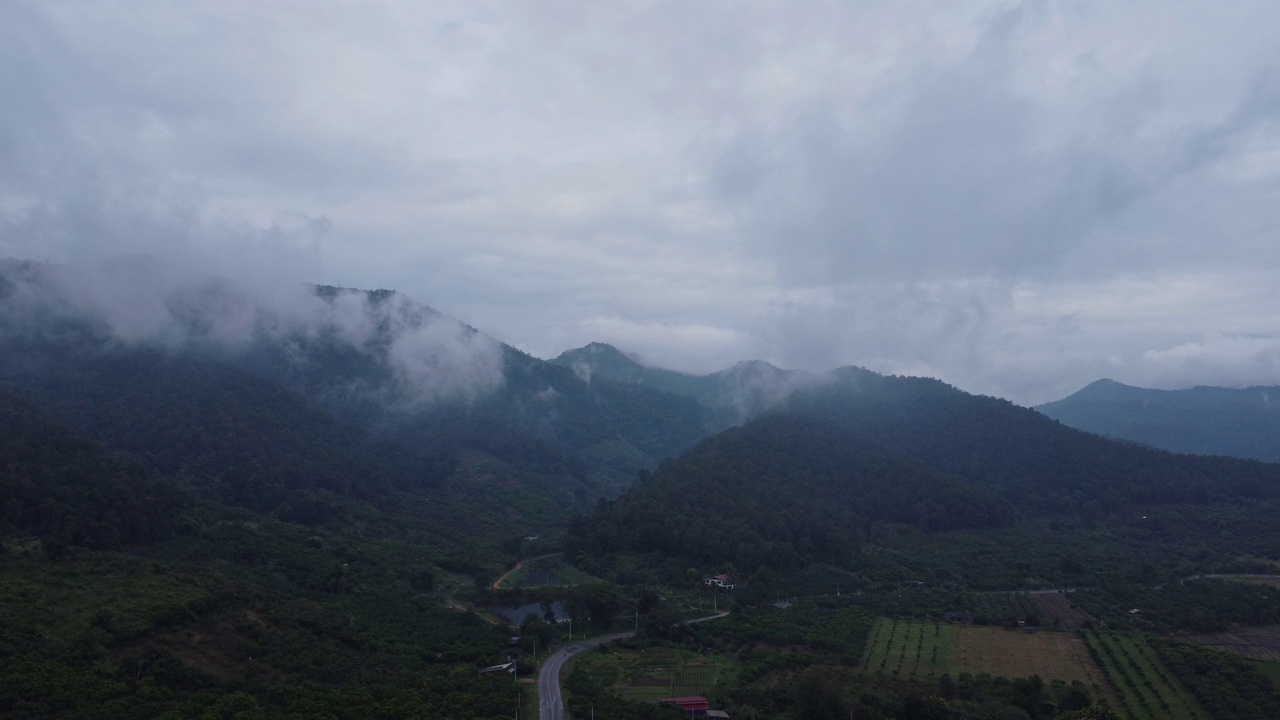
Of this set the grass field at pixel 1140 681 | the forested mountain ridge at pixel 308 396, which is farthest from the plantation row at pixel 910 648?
the forested mountain ridge at pixel 308 396

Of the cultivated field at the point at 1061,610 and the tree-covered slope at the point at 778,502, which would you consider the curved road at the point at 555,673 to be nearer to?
the tree-covered slope at the point at 778,502

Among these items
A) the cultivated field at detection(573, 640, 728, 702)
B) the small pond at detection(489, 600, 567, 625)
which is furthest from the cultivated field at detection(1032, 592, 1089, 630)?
the small pond at detection(489, 600, 567, 625)

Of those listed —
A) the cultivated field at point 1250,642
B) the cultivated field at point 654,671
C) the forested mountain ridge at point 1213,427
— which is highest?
the forested mountain ridge at point 1213,427

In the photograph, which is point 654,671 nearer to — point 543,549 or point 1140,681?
point 1140,681

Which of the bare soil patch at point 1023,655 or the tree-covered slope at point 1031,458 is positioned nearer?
the bare soil patch at point 1023,655

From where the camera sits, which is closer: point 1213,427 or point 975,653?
point 975,653

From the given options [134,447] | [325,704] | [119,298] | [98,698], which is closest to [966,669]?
[325,704]

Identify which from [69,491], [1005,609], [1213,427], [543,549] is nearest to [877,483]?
[1005,609]
